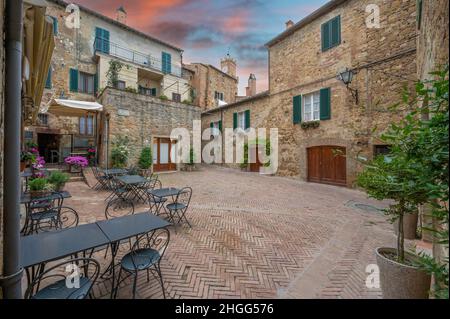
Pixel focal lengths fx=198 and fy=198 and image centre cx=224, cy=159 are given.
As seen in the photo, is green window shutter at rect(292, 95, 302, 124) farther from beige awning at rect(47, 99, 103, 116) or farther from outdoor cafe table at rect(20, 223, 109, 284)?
outdoor cafe table at rect(20, 223, 109, 284)

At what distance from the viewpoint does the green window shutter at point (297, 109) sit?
35.2ft

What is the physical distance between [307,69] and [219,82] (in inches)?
551

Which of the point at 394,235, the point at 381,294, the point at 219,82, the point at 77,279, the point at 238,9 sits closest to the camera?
the point at 77,279

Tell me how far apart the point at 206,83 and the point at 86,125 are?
12.3 m

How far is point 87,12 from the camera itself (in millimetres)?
13961

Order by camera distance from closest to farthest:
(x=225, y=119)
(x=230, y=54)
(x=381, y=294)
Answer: (x=381, y=294) → (x=225, y=119) → (x=230, y=54)

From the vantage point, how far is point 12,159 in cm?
152

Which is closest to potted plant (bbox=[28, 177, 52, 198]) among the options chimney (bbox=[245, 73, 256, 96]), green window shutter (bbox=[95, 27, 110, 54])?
green window shutter (bbox=[95, 27, 110, 54])

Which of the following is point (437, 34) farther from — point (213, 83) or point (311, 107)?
point (213, 83)


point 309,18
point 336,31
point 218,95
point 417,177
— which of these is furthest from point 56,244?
point 218,95

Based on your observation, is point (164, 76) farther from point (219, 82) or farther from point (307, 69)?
point (307, 69)

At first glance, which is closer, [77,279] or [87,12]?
[77,279]

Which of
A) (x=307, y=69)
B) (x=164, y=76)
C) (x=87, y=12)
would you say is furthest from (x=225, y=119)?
(x=87, y=12)

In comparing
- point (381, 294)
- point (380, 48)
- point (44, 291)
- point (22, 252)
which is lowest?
point (381, 294)
